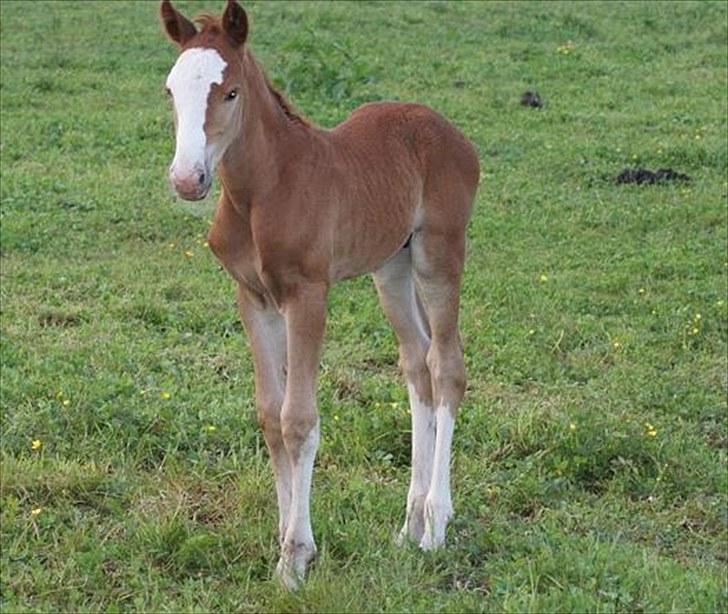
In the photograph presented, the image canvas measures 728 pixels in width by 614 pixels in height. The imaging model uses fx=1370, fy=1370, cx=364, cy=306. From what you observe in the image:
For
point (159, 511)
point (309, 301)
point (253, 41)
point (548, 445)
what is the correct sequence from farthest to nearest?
1. point (253, 41)
2. point (548, 445)
3. point (159, 511)
4. point (309, 301)

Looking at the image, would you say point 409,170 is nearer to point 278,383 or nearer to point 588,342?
point 278,383

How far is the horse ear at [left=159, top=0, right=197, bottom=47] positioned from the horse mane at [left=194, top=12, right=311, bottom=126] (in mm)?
36

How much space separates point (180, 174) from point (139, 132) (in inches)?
321

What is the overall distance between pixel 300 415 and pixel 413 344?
2.67 ft

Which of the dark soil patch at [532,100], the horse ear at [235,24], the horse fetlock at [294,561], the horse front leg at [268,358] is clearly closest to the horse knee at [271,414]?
the horse front leg at [268,358]

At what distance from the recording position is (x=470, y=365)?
263 inches

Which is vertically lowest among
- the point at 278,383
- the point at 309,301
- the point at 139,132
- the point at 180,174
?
the point at 139,132

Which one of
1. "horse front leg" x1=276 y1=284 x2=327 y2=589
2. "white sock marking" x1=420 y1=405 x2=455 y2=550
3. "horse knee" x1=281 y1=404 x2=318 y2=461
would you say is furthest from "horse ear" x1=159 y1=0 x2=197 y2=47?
"white sock marking" x1=420 y1=405 x2=455 y2=550

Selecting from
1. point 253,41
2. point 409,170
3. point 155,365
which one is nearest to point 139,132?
point 253,41

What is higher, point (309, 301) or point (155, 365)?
point (309, 301)

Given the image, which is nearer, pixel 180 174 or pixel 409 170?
pixel 180 174

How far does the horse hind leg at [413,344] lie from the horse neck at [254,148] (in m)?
0.78

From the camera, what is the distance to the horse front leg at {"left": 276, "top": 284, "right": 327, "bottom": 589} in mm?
4043

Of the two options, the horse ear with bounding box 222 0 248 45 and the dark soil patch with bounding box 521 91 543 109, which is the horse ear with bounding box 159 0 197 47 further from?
the dark soil patch with bounding box 521 91 543 109
